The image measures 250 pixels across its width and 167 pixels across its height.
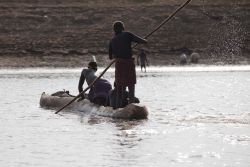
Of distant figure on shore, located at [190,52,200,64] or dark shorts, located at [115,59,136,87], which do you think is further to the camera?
distant figure on shore, located at [190,52,200,64]

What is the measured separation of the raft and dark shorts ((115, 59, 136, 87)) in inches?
19.2

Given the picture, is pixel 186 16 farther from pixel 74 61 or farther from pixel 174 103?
pixel 174 103

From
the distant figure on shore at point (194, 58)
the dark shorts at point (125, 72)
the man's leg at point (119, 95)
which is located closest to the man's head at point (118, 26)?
the dark shorts at point (125, 72)

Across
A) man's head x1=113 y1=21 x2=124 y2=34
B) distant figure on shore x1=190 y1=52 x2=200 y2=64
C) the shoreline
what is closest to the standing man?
man's head x1=113 y1=21 x2=124 y2=34

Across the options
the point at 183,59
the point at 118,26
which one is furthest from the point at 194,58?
the point at 118,26

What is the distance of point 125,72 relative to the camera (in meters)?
14.7

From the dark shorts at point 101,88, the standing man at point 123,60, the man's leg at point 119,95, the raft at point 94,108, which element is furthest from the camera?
the dark shorts at point 101,88

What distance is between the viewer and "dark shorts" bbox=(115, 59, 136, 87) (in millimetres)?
14711

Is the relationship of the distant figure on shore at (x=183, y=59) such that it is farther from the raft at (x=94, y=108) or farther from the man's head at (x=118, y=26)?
the man's head at (x=118, y=26)

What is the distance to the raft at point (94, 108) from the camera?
14.5m

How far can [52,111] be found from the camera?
686 inches

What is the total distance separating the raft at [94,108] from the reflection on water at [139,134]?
8.5 inches

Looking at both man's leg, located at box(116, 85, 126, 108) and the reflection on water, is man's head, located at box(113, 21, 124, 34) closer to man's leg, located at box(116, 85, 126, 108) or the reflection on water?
man's leg, located at box(116, 85, 126, 108)

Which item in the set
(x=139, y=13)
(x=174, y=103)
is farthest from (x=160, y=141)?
(x=139, y=13)
